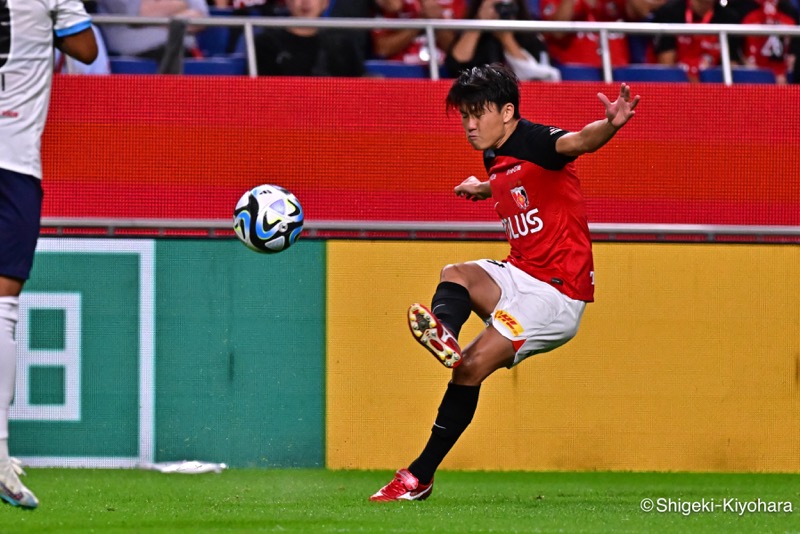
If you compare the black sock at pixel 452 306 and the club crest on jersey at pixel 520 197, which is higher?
the club crest on jersey at pixel 520 197

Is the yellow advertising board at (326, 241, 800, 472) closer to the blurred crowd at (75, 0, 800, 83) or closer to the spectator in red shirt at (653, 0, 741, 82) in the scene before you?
the blurred crowd at (75, 0, 800, 83)

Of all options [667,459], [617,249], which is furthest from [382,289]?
[667,459]

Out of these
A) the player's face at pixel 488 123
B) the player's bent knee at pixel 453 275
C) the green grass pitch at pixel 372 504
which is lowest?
the green grass pitch at pixel 372 504

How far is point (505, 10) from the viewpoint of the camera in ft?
29.9

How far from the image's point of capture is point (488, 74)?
586cm

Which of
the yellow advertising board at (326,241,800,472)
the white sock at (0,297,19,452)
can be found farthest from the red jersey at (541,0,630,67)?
the white sock at (0,297,19,452)

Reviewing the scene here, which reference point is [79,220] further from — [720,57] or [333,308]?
[720,57]

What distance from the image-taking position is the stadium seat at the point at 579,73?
8.71 metres

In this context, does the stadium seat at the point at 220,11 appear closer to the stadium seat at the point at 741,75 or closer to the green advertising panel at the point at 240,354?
the green advertising panel at the point at 240,354

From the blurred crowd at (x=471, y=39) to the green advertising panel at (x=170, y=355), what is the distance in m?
1.35

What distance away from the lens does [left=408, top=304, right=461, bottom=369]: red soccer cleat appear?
5277 millimetres

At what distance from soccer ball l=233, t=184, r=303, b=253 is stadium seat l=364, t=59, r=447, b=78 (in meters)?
2.04

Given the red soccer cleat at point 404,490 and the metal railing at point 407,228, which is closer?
the red soccer cleat at point 404,490

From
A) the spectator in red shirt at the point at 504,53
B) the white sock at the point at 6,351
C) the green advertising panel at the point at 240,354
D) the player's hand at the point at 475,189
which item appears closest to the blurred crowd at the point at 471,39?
the spectator in red shirt at the point at 504,53
